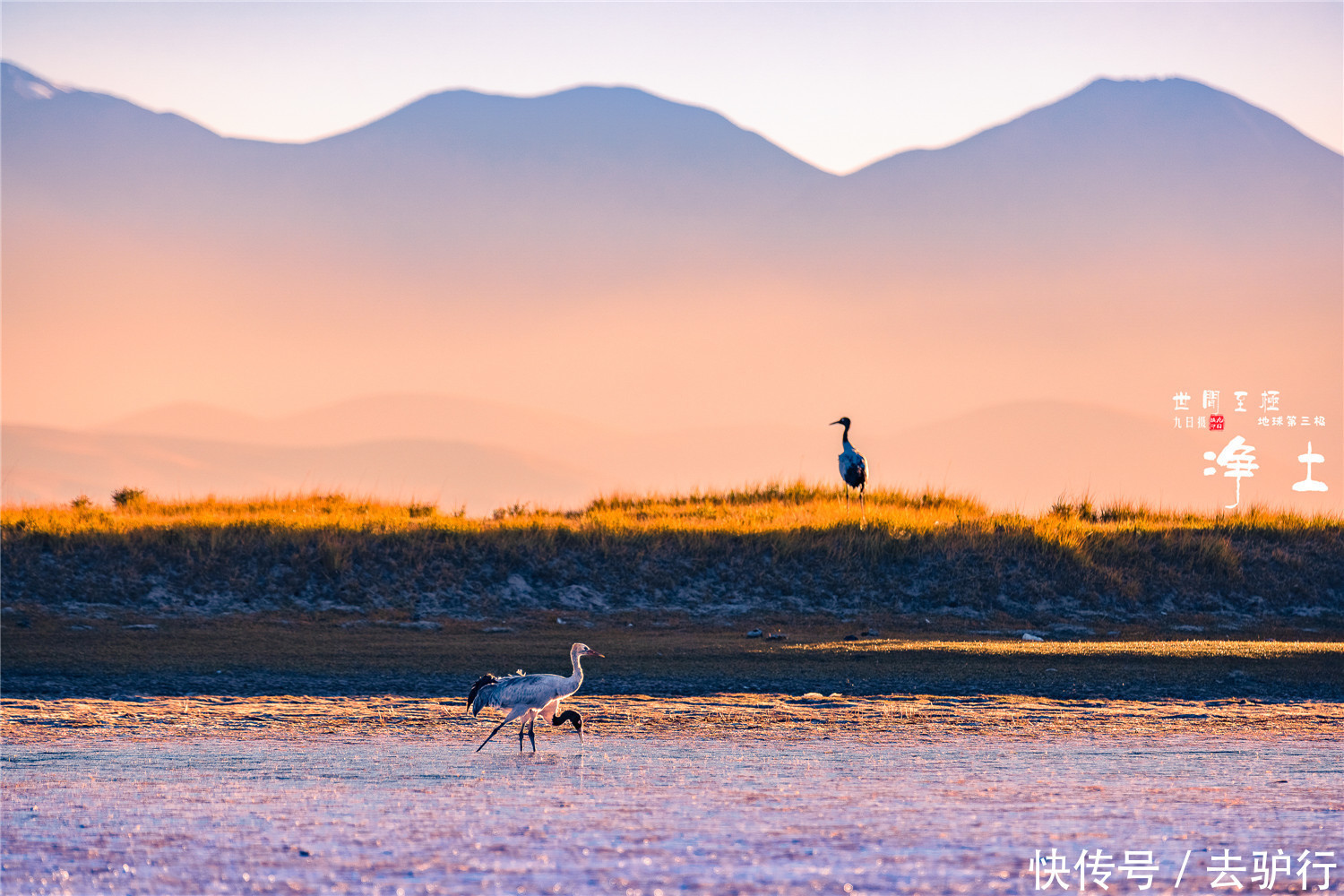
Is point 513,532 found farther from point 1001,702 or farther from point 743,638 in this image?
point 1001,702

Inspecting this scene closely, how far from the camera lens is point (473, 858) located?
7215 mm

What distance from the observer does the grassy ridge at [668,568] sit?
22391 millimetres

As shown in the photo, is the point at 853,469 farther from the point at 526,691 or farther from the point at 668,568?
the point at 526,691

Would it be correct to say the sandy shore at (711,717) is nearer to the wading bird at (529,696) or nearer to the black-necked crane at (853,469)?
the wading bird at (529,696)

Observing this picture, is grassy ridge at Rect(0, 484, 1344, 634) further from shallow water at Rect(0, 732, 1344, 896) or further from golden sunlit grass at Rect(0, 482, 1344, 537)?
shallow water at Rect(0, 732, 1344, 896)

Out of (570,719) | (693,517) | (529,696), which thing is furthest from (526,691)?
(693,517)

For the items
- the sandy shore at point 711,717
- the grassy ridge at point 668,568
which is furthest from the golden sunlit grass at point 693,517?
the sandy shore at point 711,717

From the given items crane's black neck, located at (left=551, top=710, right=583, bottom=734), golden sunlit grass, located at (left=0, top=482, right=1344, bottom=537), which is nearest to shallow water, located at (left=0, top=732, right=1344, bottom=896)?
crane's black neck, located at (left=551, top=710, right=583, bottom=734)

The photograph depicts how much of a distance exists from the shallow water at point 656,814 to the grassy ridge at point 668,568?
11.8m

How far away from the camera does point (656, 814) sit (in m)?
8.21

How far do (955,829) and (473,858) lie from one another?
272 cm

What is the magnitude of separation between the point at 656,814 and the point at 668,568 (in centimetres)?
1580

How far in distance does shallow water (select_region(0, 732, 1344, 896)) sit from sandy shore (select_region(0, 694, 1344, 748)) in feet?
1.81

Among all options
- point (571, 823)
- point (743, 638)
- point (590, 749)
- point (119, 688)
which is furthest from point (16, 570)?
point (571, 823)
